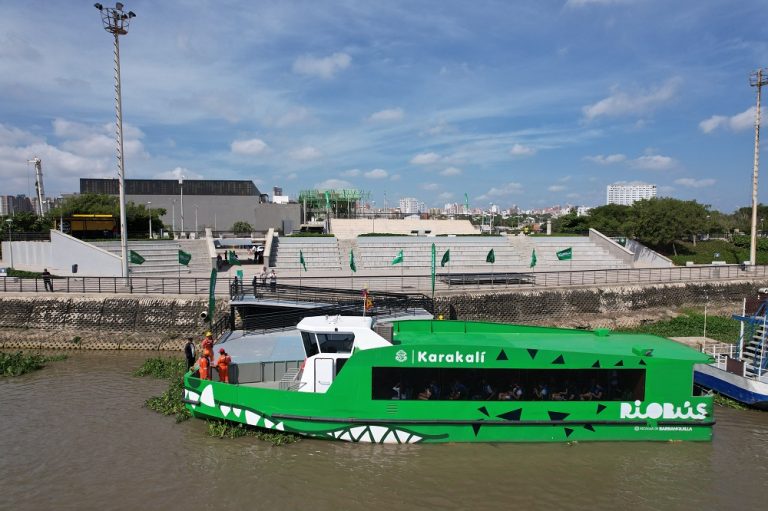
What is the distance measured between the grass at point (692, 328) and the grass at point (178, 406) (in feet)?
62.4

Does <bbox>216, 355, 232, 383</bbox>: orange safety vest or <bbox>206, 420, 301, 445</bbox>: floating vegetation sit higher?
<bbox>216, 355, 232, 383</bbox>: orange safety vest

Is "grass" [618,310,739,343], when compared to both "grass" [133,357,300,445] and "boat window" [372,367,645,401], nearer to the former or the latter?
"boat window" [372,367,645,401]

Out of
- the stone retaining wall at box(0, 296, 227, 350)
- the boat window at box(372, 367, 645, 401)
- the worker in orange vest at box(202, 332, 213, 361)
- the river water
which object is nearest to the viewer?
the river water

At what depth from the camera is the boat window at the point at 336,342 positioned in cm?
1185

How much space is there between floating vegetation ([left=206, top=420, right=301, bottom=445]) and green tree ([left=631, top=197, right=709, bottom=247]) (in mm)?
41355

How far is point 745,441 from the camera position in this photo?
12328mm

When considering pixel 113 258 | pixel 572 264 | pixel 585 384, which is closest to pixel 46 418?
pixel 585 384

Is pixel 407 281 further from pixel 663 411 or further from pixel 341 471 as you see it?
pixel 341 471

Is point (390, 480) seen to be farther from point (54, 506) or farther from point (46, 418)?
point (46, 418)

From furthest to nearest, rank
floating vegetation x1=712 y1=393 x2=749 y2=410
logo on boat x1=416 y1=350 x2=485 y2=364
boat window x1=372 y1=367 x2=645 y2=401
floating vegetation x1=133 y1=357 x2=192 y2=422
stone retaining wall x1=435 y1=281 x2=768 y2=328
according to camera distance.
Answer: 1. stone retaining wall x1=435 y1=281 x2=768 y2=328
2. floating vegetation x1=712 y1=393 x2=749 y2=410
3. floating vegetation x1=133 y1=357 x2=192 y2=422
4. boat window x1=372 y1=367 x2=645 y2=401
5. logo on boat x1=416 y1=350 x2=485 y2=364

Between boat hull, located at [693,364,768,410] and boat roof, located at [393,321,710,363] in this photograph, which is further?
boat hull, located at [693,364,768,410]

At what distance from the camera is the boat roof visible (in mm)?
11664

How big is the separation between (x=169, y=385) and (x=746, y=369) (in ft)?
→ 57.4

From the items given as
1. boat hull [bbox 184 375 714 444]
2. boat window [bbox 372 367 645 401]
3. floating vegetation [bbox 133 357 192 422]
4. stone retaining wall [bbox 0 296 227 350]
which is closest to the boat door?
boat hull [bbox 184 375 714 444]
